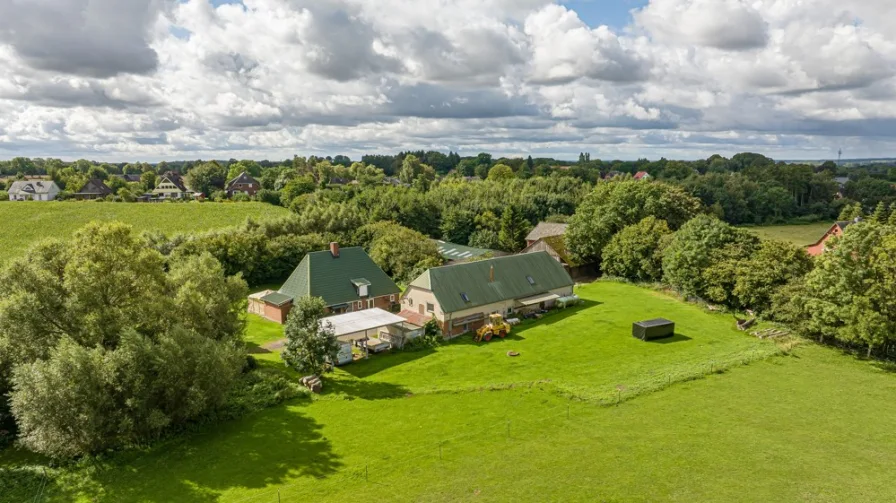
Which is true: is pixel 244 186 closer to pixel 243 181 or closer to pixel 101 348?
pixel 243 181

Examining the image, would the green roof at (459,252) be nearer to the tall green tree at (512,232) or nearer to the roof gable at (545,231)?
the tall green tree at (512,232)

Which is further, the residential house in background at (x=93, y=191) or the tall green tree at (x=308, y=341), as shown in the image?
the residential house in background at (x=93, y=191)

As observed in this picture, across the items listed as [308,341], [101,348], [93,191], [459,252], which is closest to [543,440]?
[308,341]

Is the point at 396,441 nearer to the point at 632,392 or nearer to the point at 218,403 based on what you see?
the point at 218,403

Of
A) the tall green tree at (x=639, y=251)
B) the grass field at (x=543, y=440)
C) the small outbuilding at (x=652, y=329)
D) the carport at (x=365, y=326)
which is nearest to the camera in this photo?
the grass field at (x=543, y=440)

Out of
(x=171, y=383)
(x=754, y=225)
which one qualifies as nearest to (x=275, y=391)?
(x=171, y=383)

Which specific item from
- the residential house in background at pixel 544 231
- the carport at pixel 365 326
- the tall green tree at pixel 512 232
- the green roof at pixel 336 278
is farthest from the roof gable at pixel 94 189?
the carport at pixel 365 326

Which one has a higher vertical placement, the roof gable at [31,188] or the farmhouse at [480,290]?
the roof gable at [31,188]
